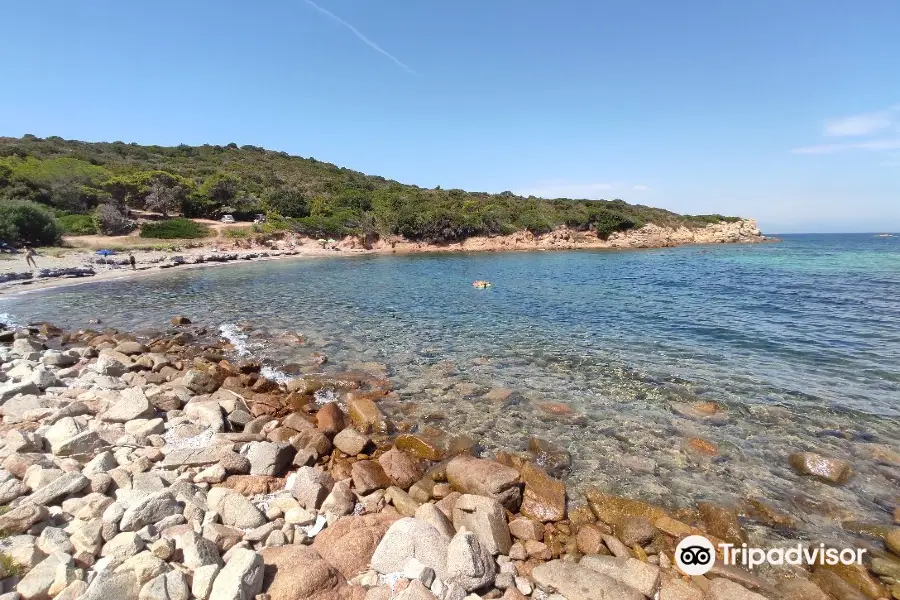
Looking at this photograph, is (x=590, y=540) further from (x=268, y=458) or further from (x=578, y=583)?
(x=268, y=458)

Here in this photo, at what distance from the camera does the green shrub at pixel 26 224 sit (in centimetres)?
3656

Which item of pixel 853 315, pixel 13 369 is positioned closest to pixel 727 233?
pixel 853 315

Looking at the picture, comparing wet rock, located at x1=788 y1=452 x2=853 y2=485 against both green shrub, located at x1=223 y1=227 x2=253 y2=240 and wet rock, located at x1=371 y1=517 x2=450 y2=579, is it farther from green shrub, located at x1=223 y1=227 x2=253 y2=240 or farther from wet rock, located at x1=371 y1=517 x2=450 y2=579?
green shrub, located at x1=223 y1=227 x2=253 y2=240

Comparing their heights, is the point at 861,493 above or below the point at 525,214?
below

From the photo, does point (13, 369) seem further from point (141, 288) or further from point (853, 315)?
point (853, 315)

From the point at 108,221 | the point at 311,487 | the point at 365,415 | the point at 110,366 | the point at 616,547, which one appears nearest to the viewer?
the point at 616,547

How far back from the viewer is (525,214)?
247 feet

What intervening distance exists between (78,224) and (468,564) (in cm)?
6358

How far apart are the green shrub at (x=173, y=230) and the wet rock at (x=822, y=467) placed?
208ft

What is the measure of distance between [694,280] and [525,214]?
46147mm

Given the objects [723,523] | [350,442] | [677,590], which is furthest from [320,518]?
[723,523]

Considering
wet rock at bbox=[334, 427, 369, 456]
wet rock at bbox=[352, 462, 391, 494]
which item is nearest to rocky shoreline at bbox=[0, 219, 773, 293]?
wet rock at bbox=[334, 427, 369, 456]

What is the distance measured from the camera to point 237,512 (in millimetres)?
5621

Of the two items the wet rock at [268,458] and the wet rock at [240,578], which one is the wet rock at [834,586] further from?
the wet rock at [268,458]
